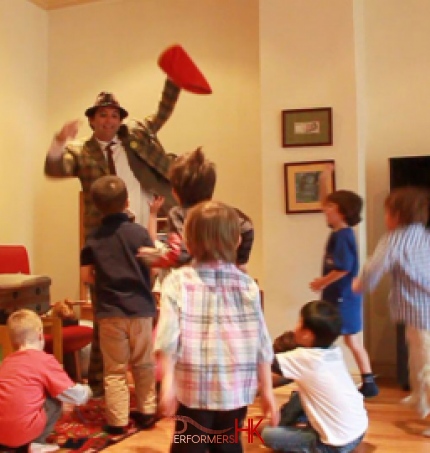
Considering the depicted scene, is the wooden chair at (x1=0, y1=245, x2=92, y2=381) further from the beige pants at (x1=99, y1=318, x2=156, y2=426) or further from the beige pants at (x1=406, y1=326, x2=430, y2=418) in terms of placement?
the beige pants at (x1=406, y1=326, x2=430, y2=418)

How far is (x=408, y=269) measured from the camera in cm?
297

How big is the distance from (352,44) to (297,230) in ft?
4.13

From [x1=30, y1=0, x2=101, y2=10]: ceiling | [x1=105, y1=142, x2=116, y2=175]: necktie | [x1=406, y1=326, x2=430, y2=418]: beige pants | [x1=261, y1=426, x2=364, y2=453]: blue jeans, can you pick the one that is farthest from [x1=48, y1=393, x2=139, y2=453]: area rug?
[x1=30, y1=0, x2=101, y2=10]: ceiling

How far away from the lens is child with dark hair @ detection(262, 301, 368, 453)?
7.88 ft

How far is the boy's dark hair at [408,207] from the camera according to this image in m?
2.99

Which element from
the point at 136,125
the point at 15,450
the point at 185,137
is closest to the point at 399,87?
the point at 185,137

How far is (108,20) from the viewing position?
5.04 m

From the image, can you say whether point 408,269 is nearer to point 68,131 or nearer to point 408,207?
point 408,207

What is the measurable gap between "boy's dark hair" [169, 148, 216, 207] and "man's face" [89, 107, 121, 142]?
1019 millimetres

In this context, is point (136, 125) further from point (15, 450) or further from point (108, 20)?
point (108, 20)

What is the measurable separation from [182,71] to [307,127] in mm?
1163

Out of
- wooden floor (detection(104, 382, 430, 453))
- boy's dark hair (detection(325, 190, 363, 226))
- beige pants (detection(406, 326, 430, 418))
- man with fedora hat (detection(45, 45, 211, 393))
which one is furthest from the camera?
boy's dark hair (detection(325, 190, 363, 226))

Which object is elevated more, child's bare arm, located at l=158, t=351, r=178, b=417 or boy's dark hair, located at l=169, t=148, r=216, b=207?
boy's dark hair, located at l=169, t=148, r=216, b=207

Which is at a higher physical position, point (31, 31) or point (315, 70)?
point (31, 31)
